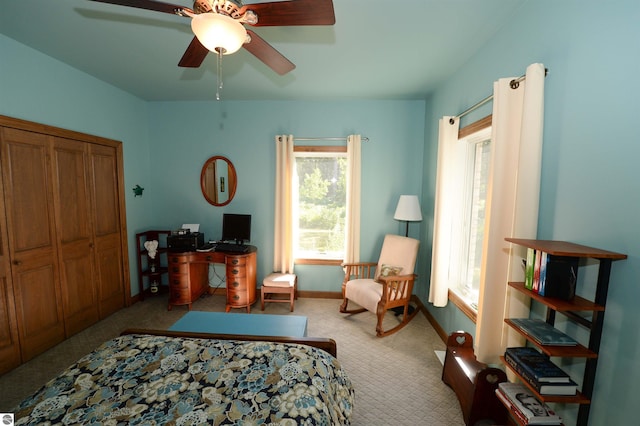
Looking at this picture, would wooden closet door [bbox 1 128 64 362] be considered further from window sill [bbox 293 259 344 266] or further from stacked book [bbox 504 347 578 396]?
stacked book [bbox 504 347 578 396]

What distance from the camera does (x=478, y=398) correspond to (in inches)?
65.7

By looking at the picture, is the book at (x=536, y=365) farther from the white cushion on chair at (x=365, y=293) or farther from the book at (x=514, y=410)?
the white cushion on chair at (x=365, y=293)

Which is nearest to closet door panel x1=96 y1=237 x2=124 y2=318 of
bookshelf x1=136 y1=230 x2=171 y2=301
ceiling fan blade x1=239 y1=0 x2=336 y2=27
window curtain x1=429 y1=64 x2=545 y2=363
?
bookshelf x1=136 y1=230 x2=171 y2=301

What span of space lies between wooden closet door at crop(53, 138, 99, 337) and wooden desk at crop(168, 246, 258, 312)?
80cm

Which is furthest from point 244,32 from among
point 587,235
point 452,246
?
point 452,246

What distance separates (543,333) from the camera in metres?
1.27

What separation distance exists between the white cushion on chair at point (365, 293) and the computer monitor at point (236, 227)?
4.96 feet

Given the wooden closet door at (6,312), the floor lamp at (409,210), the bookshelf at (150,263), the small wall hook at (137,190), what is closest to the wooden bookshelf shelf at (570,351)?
the floor lamp at (409,210)

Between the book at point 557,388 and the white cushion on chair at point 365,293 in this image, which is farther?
the white cushion on chair at point 365,293

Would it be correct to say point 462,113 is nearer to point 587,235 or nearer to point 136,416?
point 587,235

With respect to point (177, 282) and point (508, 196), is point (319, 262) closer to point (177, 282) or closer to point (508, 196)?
point (177, 282)

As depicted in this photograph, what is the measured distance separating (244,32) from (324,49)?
3.80ft

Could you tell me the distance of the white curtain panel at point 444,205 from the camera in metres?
2.57

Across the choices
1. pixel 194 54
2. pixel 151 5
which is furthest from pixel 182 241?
pixel 151 5
